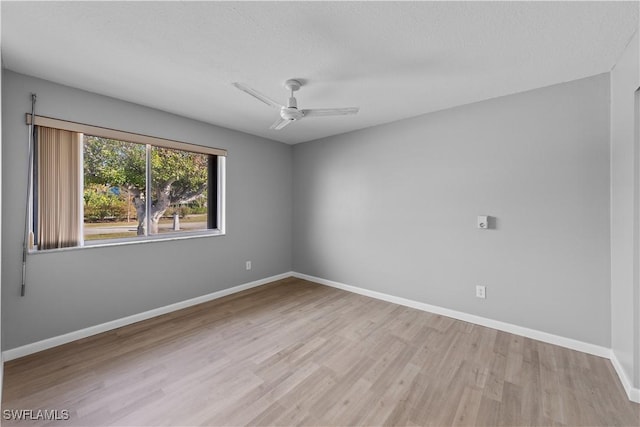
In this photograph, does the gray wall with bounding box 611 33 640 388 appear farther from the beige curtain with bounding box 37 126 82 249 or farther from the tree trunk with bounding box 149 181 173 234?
the beige curtain with bounding box 37 126 82 249

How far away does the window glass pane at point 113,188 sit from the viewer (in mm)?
2619

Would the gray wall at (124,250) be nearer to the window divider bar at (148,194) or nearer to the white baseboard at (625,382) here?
the window divider bar at (148,194)

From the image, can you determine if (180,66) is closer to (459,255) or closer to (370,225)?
(370,225)

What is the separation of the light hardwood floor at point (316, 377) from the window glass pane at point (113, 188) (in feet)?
3.46

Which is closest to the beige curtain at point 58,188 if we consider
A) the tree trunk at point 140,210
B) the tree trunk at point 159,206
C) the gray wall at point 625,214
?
the tree trunk at point 140,210

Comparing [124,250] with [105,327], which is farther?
[124,250]

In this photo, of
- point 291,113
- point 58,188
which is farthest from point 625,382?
point 58,188

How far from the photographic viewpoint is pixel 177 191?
3.36 metres

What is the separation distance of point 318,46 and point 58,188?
262 cm

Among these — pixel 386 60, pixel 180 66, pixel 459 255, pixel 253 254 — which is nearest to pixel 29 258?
pixel 180 66

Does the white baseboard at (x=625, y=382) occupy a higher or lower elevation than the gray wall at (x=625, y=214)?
lower

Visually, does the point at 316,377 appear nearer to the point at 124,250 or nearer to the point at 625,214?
the point at 124,250

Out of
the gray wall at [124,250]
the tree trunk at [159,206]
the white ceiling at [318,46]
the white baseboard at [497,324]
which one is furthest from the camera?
the tree trunk at [159,206]

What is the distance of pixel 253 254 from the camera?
4.06 metres
